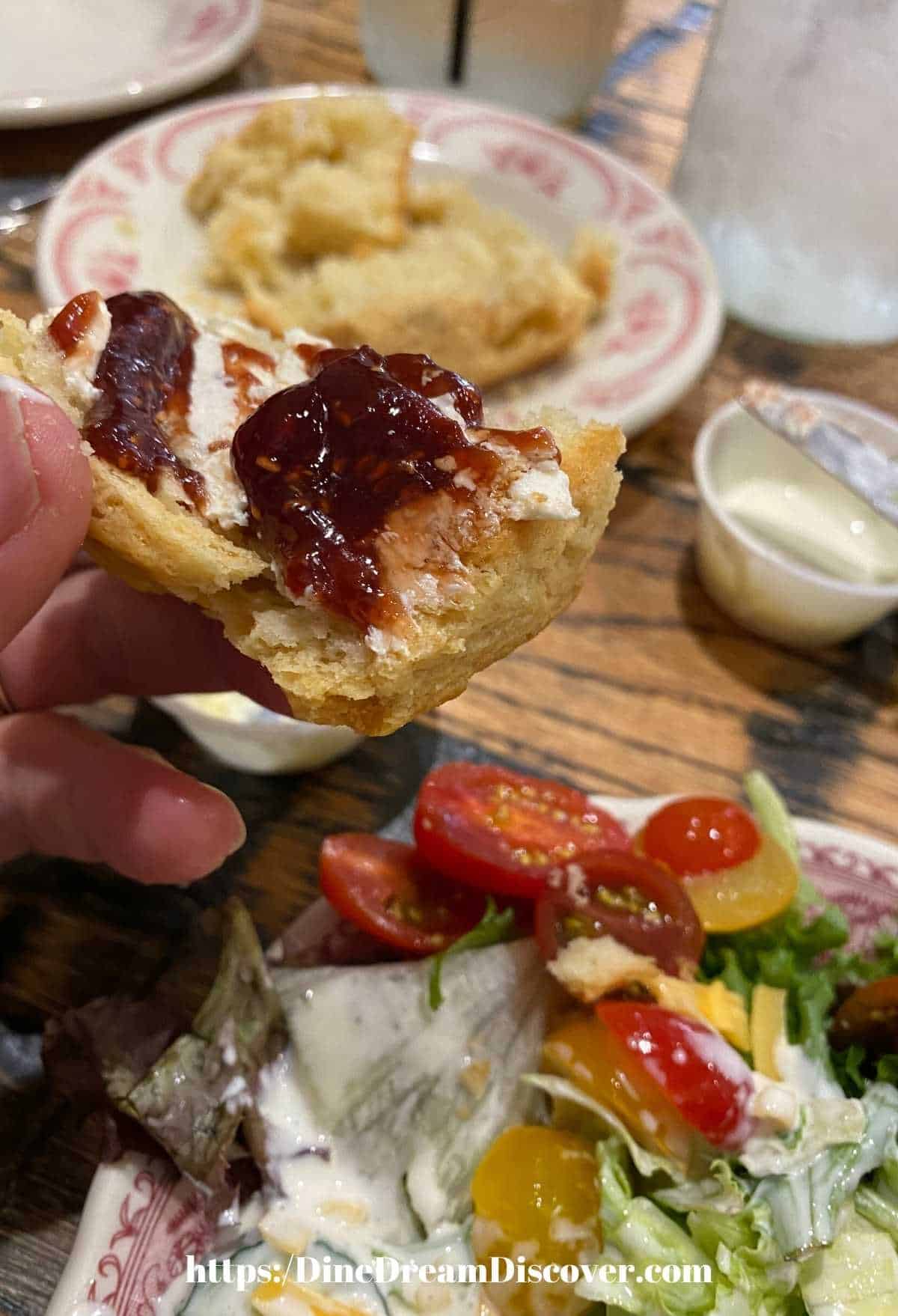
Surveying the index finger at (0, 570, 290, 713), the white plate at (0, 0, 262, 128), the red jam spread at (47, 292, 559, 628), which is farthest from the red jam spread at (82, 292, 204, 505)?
the white plate at (0, 0, 262, 128)

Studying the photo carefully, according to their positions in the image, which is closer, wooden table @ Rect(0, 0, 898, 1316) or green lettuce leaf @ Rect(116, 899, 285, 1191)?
green lettuce leaf @ Rect(116, 899, 285, 1191)

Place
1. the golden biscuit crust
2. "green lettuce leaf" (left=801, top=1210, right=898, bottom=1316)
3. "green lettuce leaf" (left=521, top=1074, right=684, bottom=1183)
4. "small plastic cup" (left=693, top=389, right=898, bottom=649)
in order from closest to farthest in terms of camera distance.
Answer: "green lettuce leaf" (left=801, top=1210, right=898, bottom=1316)
"green lettuce leaf" (left=521, top=1074, right=684, bottom=1183)
"small plastic cup" (left=693, top=389, right=898, bottom=649)
the golden biscuit crust

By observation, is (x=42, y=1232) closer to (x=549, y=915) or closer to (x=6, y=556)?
(x=549, y=915)

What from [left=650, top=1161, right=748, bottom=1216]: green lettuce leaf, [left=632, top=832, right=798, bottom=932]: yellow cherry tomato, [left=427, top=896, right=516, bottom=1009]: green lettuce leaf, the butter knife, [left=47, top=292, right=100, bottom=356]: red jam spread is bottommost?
[left=650, top=1161, right=748, bottom=1216]: green lettuce leaf

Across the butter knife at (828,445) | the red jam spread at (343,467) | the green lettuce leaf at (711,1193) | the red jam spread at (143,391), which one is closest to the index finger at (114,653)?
the red jam spread at (143,391)

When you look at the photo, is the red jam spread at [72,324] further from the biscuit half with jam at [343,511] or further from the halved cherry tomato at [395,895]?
the halved cherry tomato at [395,895]

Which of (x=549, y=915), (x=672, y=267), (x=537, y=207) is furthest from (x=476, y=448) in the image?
(x=537, y=207)

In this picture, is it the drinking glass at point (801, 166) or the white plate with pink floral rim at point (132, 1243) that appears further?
the drinking glass at point (801, 166)

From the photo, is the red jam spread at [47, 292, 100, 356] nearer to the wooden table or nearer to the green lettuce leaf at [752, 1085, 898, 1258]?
the wooden table
